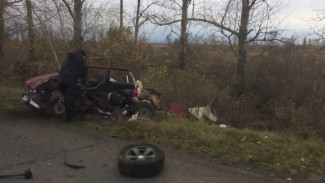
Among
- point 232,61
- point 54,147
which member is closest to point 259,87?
point 232,61

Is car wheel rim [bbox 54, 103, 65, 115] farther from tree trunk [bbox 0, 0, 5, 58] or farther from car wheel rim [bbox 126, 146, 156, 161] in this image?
tree trunk [bbox 0, 0, 5, 58]

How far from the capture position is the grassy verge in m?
5.63

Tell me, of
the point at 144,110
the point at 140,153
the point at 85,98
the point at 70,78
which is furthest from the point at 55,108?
the point at 140,153

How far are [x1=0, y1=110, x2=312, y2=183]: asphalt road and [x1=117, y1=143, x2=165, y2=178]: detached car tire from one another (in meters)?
0.10

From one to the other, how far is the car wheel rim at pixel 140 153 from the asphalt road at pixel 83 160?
0.30 metres

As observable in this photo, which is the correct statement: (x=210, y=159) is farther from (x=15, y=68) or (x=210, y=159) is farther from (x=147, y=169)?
(x=15, y=68)

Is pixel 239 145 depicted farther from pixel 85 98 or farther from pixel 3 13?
pixel 3 13

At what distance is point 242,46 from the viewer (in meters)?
18.0

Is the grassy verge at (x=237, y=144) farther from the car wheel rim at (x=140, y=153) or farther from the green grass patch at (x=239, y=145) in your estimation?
the car wheel rim at (x=140, y=153)

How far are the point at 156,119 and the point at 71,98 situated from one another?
2289 millimetres

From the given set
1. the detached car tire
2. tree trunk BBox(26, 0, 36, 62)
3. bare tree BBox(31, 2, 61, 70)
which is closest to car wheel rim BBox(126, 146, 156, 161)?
the detached car tire

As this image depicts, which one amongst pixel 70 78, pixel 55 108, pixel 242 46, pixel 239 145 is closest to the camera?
pixel 239 145

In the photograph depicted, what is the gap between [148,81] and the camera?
1675 cm

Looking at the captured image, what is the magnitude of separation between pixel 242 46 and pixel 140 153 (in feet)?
44.8
